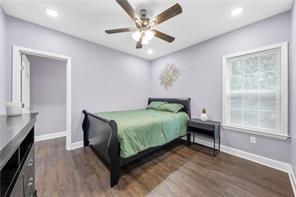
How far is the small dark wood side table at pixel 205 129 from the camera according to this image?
2779 millimetres

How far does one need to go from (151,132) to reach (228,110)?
1.86m

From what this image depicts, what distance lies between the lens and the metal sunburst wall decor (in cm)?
400

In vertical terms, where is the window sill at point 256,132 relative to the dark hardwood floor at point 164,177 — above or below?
above

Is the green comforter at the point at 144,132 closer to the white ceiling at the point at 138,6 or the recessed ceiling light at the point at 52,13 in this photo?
the white ceiling at the point at 138,6

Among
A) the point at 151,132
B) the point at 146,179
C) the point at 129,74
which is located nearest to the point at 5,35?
the point at 129,74

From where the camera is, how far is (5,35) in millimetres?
2223

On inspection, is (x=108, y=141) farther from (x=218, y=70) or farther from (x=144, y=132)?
(x=218, y=70)

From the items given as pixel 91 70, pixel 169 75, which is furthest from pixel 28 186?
pixel 169 75

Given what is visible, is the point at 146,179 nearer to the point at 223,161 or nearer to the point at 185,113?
the point at 223,161

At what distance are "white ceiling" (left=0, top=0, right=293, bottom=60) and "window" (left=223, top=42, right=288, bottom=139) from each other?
2.14ft

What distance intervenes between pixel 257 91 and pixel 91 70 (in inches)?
148

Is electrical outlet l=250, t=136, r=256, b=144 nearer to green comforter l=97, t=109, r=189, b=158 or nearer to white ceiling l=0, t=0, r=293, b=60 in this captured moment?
green comforter l=97, t=109, r=189, b=158

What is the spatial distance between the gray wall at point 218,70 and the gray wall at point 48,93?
11.0 feet

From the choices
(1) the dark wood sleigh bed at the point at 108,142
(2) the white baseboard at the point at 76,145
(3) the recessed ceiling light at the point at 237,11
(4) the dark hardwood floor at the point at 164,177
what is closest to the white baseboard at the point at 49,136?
(4) the dark hardwood floor at the point at 164,177
